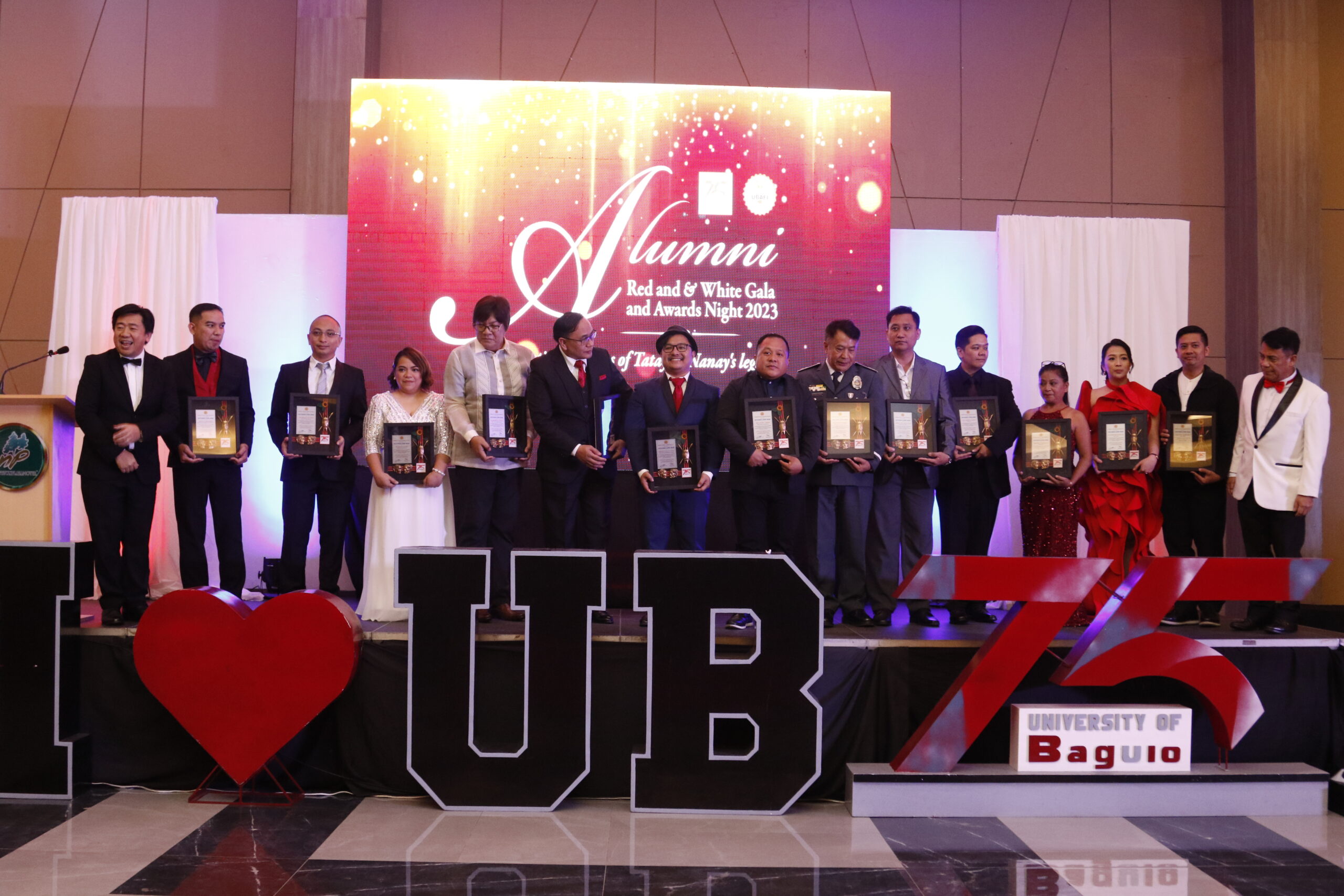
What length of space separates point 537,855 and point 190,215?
5047 mm

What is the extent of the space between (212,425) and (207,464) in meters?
0.21

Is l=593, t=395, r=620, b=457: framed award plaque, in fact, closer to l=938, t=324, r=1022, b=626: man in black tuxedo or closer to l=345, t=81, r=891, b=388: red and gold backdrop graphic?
l=345, t=81, r=891, b=388: red and gold backdrop graphic

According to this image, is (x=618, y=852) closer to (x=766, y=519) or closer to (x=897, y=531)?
(x=766, y=519)

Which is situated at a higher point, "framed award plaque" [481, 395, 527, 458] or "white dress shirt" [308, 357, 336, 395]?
"white dress shirt" [308, 357, 336, 395]

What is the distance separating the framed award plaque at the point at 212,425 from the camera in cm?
499

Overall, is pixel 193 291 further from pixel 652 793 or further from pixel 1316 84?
pixel 1316 84

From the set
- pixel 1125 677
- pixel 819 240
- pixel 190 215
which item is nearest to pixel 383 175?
pixel 190 215

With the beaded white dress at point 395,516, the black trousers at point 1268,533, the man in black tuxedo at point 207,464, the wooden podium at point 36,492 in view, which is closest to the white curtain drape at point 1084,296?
the black trousers at point 1268,533

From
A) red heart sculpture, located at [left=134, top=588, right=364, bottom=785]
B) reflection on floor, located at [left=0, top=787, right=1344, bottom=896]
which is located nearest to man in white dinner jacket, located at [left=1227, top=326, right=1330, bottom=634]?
reflection on floor, located at [left=0, top=787, right=1344, bottom=896]

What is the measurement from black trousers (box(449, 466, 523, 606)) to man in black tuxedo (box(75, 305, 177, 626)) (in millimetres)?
1413

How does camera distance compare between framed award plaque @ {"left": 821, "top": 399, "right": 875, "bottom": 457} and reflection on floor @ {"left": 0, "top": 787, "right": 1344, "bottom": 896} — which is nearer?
reflection on floor @ {"left": 0, "top": 787, "right": 1344, "bottom": 896}

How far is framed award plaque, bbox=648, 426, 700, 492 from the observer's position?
4918 mm

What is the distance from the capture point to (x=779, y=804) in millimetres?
4102

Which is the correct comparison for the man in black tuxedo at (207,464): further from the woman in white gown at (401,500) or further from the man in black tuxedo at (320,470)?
the woman in white gown at (401,500)
